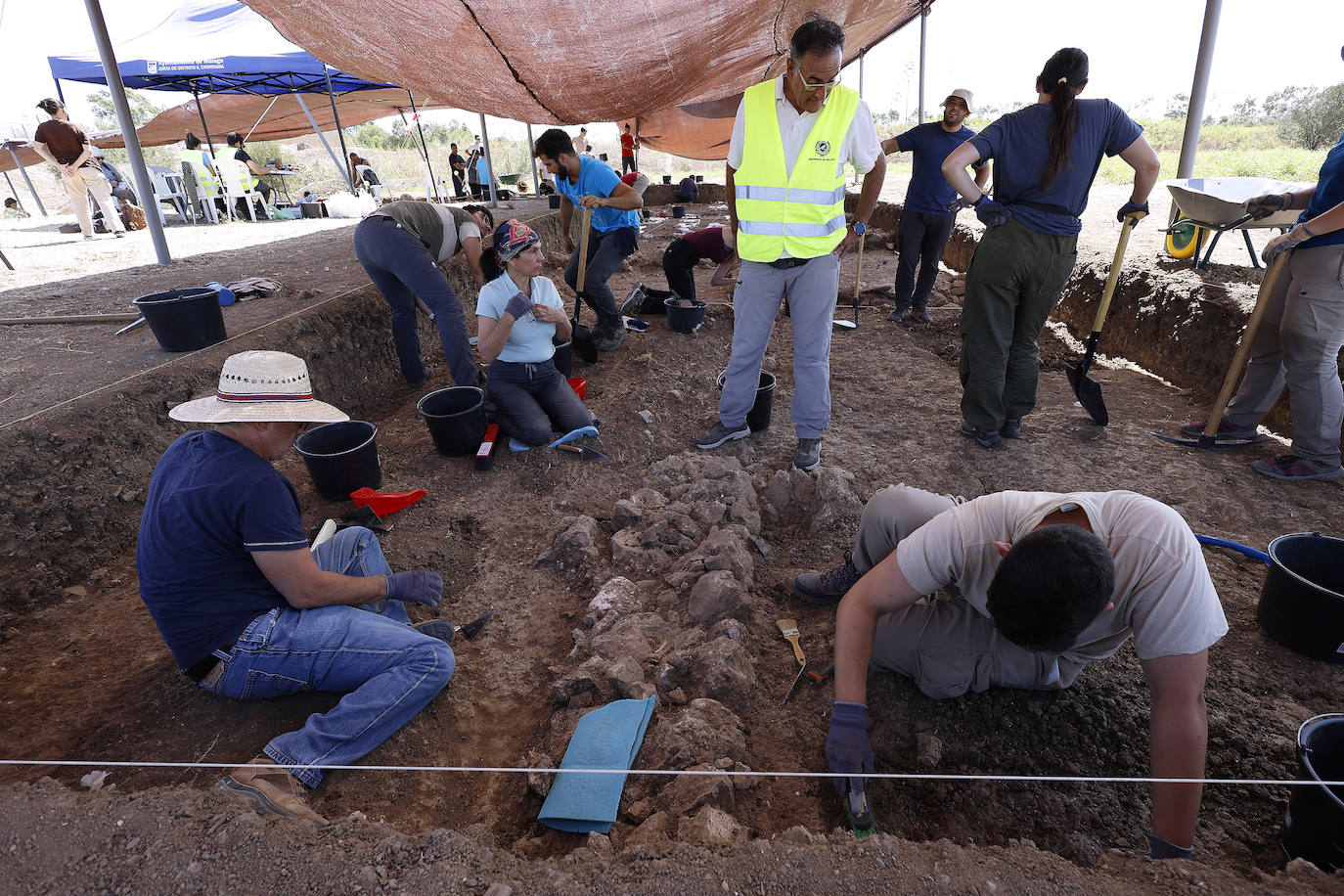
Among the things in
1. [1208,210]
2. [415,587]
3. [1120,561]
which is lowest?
[415,587]

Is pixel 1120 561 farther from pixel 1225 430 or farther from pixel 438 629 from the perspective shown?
pixel 1225 430

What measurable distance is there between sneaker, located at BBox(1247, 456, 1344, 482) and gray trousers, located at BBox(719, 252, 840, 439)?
213cm

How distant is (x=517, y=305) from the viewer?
3.55 metres

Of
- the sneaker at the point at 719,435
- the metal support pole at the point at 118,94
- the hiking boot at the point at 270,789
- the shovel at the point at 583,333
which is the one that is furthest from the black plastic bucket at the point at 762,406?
the metal support pole at the point at 118,94

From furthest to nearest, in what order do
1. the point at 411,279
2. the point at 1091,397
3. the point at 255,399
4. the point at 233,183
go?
the point at 233,183, the point at 411,279, the point at 1091,397, the point at 255,399

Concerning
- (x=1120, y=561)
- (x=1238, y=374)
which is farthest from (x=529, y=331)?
(x=1238, y=374)

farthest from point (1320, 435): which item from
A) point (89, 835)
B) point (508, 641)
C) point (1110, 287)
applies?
point (89, 835)

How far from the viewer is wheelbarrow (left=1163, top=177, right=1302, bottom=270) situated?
451cm

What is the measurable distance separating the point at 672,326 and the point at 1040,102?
10.9 feet

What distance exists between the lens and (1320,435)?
2.99 m

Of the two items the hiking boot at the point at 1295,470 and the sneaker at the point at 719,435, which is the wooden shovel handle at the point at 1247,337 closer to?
the hiking boot at the point at 1295,470

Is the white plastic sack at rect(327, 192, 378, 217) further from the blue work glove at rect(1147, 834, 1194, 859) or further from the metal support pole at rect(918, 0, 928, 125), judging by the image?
the blue work glove at rect(1147, 834, 1194, 859)

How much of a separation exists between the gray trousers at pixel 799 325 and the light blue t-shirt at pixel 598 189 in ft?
7.24

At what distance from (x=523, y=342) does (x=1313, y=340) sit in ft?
12.9
